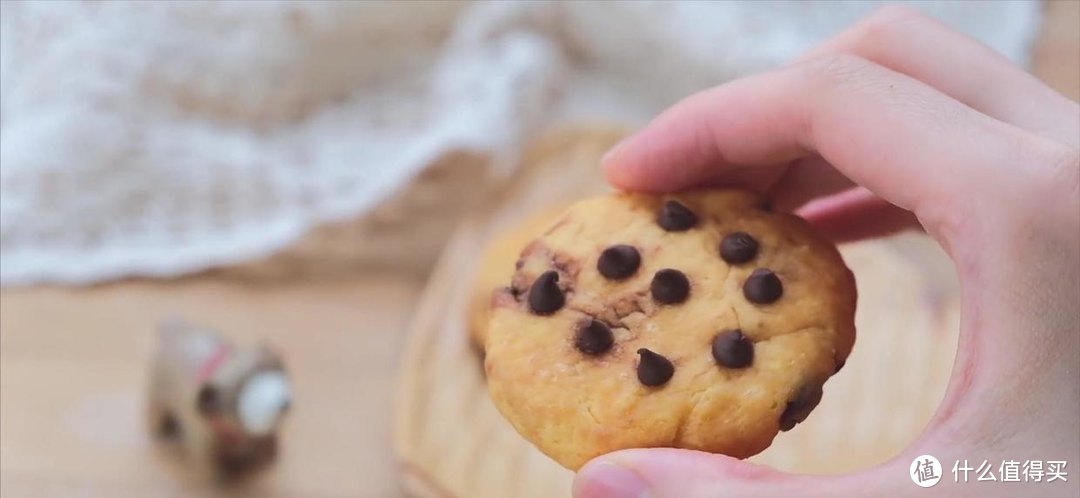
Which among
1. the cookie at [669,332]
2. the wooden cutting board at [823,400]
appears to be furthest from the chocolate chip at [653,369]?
the wooden cutting board at [823,400]

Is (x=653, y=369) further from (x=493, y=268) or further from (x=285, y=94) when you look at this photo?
(x=285, y=94)

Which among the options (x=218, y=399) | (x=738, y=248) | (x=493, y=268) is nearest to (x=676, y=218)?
(x=738, y=248)

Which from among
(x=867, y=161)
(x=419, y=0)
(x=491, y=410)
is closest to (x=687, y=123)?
(x=867, y=161)

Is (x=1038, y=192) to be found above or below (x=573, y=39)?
above

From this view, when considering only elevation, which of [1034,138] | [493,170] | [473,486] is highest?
[1034,138]

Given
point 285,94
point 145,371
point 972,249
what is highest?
point 972,249

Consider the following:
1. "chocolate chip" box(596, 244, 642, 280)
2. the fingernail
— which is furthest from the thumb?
"chocolate chip" box(596, 244, 642, 280)

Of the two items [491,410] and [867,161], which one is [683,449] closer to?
[867,161]

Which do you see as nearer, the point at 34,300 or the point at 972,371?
the point at 972,371
